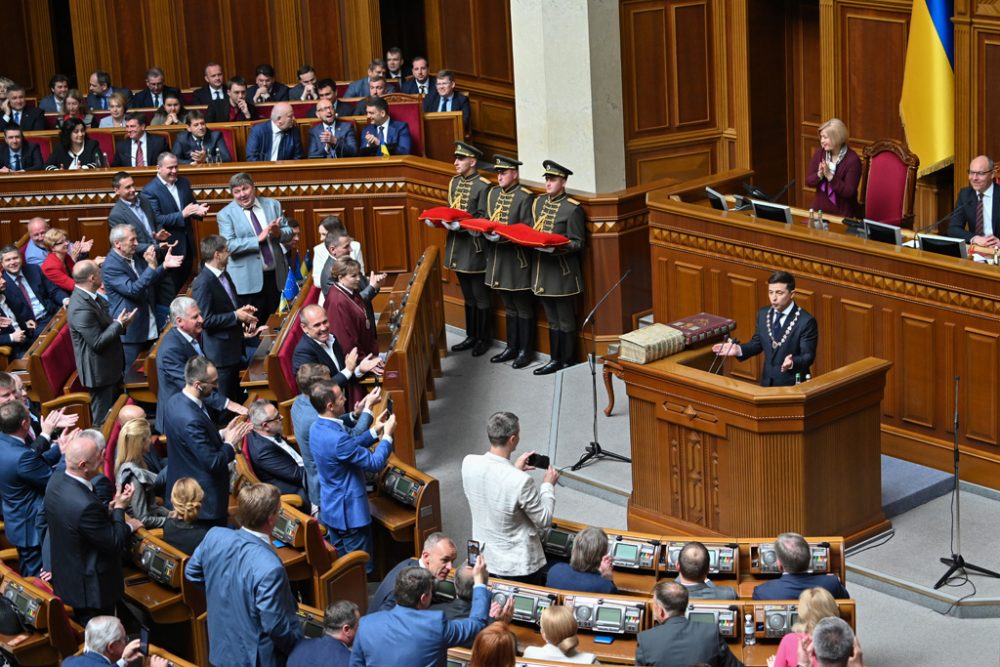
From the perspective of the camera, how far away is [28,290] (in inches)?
441

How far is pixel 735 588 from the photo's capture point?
6.83 meters

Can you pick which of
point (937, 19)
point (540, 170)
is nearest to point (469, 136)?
point (540, 170)

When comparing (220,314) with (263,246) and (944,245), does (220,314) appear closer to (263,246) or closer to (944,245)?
(263,246)

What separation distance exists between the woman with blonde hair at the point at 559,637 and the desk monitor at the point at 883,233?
4120mm

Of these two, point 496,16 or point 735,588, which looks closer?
point 735,588

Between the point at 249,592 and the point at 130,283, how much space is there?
15.5 feet

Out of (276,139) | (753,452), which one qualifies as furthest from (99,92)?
(753,452)

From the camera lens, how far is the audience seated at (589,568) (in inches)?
254

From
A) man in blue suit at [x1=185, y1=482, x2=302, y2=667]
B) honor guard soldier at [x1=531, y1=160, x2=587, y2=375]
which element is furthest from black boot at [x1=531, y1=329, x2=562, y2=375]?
man in blue suit at [x1=185, y1=482, x2=302, y2=667]

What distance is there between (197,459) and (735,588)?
272 cm

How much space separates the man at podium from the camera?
27.3 feet

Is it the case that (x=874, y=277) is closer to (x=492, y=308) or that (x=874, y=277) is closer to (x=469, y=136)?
(x=492, y=308)

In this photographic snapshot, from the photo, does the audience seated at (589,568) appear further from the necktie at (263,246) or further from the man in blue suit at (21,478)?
the necktie at (263,246)

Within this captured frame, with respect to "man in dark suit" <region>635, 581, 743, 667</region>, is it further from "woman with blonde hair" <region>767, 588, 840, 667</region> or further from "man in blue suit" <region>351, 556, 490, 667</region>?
"man in blue suit" <region>351, 556, 490, 667</region>
